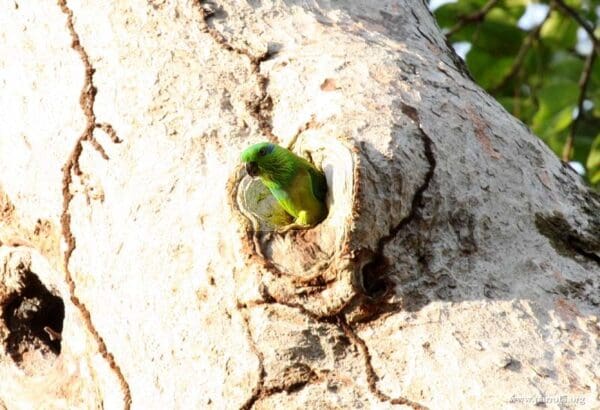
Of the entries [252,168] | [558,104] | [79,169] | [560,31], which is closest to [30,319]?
[79,169]

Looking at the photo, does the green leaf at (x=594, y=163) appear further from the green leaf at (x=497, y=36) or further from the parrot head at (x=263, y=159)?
the parrot head at (x=263, y=159)

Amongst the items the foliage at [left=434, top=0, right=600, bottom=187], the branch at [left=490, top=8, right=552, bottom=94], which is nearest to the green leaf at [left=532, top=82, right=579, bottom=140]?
the foliage at [left=434, top=0, right=600, bottom=187]

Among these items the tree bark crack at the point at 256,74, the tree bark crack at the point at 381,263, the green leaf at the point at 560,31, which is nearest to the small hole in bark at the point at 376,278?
the tree bark crack at the point at 381,263

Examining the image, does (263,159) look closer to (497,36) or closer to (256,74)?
(256,74)

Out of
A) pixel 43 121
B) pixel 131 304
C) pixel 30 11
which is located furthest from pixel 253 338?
pixel 30 11

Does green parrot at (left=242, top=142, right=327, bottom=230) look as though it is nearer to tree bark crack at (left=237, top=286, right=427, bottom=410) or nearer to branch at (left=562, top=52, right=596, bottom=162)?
tree bark crack at (left=237, top=286, right=427, bottom=410)

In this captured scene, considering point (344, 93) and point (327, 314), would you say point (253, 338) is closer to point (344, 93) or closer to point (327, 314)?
point (327, 314)

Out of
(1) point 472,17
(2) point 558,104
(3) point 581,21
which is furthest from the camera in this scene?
(1) point 472,17

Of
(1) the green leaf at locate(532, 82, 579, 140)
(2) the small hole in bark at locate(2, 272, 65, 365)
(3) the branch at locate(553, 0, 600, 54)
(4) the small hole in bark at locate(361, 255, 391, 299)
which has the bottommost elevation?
(2) the small hole in bark at locate(2, 272, 65, 365)
